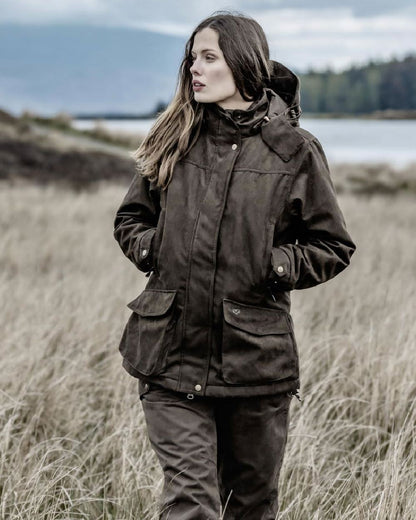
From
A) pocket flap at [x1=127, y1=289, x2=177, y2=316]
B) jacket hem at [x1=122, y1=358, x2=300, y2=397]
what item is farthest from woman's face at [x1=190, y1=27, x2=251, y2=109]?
jacket hem at [x1=122, y1=358, x2=300, y2=397]

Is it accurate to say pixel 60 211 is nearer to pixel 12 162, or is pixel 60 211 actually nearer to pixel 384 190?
pixel 12 162

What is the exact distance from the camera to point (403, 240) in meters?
8.73

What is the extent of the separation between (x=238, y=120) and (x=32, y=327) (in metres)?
2.30

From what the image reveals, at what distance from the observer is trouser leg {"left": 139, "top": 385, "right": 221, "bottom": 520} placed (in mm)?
2020

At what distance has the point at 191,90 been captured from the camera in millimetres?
2365

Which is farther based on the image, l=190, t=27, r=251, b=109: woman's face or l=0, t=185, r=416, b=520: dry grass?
l=0, t=185, r=416, b=520: dry grass

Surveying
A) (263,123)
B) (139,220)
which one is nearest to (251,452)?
(139,220)

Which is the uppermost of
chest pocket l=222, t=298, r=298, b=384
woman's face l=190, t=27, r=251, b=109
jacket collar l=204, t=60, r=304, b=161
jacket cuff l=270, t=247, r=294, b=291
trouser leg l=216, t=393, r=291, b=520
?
woman's face l=190, t=27, r=251, b=109

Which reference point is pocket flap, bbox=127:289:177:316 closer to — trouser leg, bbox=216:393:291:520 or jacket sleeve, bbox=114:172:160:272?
jacket sleeve, bbox=114:172:160:272

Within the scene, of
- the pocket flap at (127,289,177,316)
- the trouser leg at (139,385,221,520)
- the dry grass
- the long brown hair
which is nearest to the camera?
the trouser leg at (139,385,221,520)

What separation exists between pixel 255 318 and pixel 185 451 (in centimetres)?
41

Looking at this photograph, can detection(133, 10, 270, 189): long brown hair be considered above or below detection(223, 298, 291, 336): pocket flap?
above

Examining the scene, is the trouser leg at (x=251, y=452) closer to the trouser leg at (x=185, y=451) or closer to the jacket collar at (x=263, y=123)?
the trouser leg at (x=185, y=451)

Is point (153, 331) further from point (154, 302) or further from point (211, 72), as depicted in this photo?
point (211, 72)
